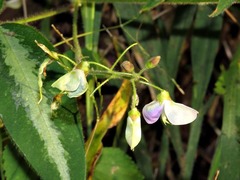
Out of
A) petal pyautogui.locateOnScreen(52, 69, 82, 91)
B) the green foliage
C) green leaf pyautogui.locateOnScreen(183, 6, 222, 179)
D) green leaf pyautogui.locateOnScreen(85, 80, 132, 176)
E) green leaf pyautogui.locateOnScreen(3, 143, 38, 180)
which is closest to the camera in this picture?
petal pyautogui.locateOnScreen(52, 69, 82, 91)

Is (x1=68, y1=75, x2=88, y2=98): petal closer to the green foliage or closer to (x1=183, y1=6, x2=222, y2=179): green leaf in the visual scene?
the green foliage

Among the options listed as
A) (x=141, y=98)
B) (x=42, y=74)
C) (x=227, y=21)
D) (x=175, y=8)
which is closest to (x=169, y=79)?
(x=141, y=98)

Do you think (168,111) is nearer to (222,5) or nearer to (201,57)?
(222,5)

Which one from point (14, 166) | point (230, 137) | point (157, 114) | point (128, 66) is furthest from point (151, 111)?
point (230, 137)

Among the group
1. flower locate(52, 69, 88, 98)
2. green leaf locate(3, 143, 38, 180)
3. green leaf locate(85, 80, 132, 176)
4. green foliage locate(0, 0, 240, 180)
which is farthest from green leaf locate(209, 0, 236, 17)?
green leaf locate(3, 143, 38, 180)

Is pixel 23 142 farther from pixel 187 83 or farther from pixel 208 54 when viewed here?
pixel 187 83

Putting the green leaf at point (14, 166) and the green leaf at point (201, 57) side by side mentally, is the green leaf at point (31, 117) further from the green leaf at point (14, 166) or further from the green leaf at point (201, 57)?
the green leaf at point (201, 57)

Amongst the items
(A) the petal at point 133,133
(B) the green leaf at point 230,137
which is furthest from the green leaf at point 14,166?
(B) the green leaf at point 230,137
